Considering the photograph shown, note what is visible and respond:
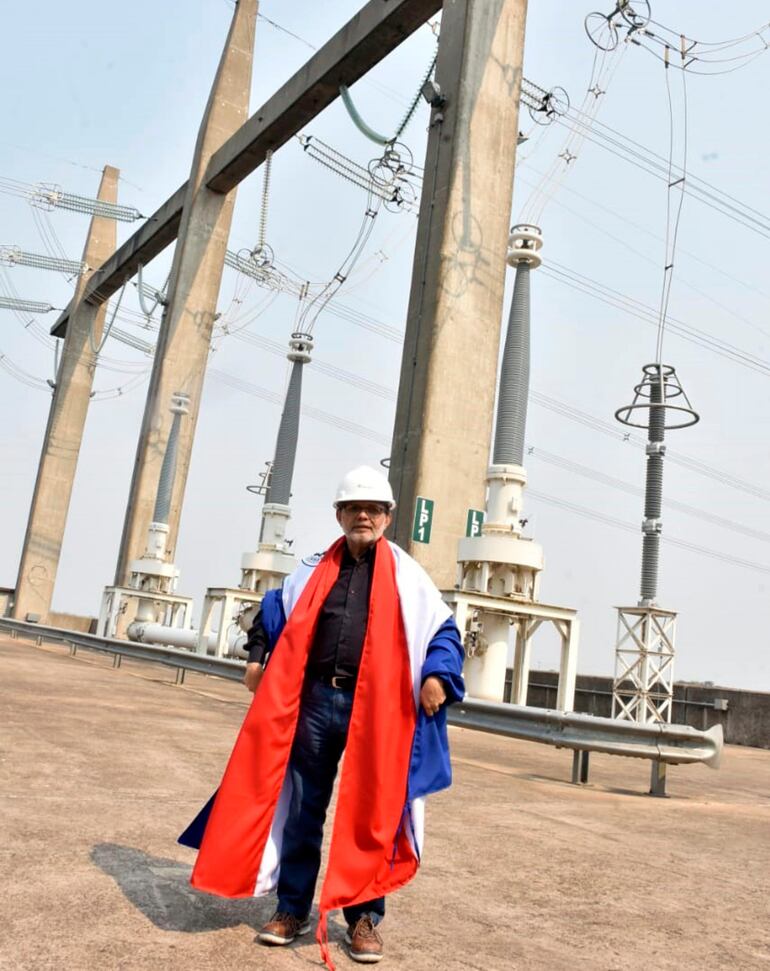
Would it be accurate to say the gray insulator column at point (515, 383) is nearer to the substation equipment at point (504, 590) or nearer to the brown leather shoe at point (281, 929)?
the substation equipment at point (504, 590)

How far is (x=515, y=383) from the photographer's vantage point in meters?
14.0

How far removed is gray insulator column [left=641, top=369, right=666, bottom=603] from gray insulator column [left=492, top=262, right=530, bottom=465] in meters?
8.80

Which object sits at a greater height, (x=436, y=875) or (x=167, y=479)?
(x=167, y=479)

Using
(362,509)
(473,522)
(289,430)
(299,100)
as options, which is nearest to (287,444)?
(289,430)

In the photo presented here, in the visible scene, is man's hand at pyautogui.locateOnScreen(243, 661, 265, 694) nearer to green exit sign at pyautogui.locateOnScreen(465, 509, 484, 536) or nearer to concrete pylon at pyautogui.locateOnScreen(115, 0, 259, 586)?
green exit sign at pyautogui.locateOnScreen(465, 509, 484, 536)

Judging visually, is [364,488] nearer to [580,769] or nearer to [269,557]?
[580,769]

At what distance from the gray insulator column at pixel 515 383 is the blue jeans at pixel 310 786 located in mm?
10348

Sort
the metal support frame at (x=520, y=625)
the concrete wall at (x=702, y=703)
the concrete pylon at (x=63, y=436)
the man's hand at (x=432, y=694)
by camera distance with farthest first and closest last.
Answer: the concrete pylon at (x=63, y=436) < the concrete wall at (x=702, y=703) < the metal support frame at (x=520, y=625) < the man's hand at (x=432, y=694)

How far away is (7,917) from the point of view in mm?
2924

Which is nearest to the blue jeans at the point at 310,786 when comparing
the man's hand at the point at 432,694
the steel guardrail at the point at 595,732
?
the man's hand at the point at 432,694

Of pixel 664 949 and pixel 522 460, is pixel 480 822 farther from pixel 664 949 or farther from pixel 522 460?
pixel 522 460

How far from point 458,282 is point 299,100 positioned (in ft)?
39.6

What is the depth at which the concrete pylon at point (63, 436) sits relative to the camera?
39.3 m

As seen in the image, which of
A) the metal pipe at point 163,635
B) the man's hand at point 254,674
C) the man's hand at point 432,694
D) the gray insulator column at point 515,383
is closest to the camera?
the man's hand at point 432,694
